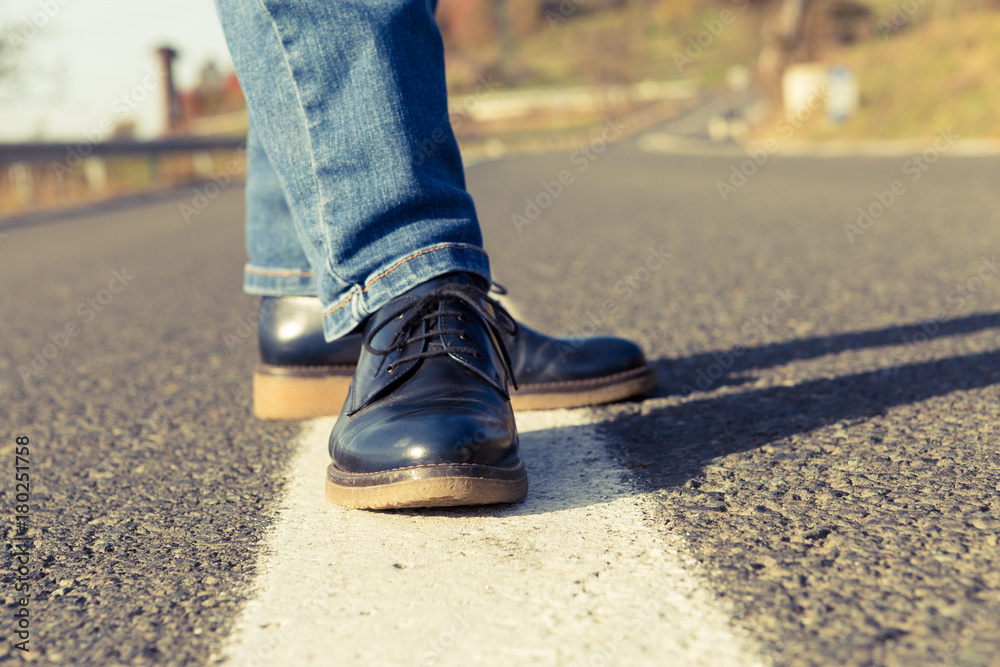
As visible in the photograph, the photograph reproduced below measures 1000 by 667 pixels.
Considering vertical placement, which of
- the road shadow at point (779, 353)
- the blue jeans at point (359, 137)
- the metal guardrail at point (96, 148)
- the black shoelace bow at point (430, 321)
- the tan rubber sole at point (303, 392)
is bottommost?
the metal guardrail at point (96, 148)

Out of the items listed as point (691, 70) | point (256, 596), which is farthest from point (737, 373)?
point (691, 70)

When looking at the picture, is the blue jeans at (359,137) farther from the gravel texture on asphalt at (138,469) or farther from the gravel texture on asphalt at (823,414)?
the gravel texture on asphalt at (823,414)

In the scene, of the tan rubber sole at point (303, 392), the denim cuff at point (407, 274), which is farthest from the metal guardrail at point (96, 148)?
the denim cuff at point (407, 274)

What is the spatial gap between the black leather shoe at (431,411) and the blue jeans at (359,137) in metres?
0.06

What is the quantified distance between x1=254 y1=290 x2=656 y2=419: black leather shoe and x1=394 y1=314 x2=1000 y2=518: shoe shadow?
0.12 m

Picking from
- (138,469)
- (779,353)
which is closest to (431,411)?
(138,469)

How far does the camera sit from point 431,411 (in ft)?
4.72

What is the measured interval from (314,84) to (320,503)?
26.5 inches

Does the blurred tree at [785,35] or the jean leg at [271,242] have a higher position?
the jean leg at [271,242]

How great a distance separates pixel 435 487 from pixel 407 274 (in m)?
0.39

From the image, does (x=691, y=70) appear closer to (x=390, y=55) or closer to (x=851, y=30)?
(x=851, y=30)

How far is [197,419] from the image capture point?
2.11 meters

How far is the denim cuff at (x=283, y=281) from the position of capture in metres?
2.01

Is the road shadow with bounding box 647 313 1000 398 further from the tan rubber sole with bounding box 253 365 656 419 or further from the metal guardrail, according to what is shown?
the metal guardrail
